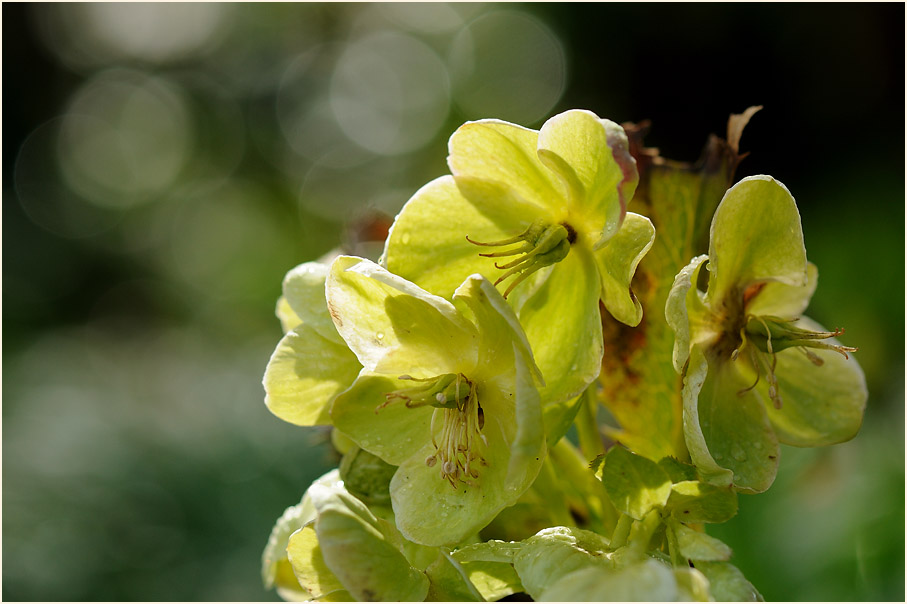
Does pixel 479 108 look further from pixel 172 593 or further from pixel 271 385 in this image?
pixel 271 385

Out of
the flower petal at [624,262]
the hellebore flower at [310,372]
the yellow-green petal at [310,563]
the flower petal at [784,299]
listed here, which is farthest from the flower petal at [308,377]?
the flower petal at [784,299]

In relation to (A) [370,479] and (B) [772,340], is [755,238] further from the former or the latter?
(A) [370,479]

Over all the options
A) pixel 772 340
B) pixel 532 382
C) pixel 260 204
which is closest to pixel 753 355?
pixel 772 340

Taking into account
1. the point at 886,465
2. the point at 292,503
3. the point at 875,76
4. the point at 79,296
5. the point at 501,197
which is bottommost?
the point at 79,296

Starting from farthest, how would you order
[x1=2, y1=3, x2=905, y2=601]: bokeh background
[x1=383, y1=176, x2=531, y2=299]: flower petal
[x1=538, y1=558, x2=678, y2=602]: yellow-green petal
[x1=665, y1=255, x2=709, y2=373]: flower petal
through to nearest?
[x1=2, y1=3, x2=905, y2=601]: bokeh background, [x1=383, y1=176, x2=531, y2=299]: flower petal, [x1=665, y1=255, x2=709, y2=373]: flower petal, [x1=538, y1=558, x2=678, y2=602]: yellow-green petal

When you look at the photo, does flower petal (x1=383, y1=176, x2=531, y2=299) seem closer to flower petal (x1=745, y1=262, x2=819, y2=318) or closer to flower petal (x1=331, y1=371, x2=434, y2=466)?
flower petal (x1=331, y1=371, x2=434, y2=466)

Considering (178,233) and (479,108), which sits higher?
(479,108)

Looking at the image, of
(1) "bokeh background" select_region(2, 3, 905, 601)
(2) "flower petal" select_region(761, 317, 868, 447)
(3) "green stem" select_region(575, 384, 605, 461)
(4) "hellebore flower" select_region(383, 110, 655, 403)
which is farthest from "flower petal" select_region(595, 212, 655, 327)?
(1) "bokeh background" select_region(2, 3, 905, 601)

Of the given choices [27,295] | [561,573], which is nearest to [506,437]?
[561,573]
